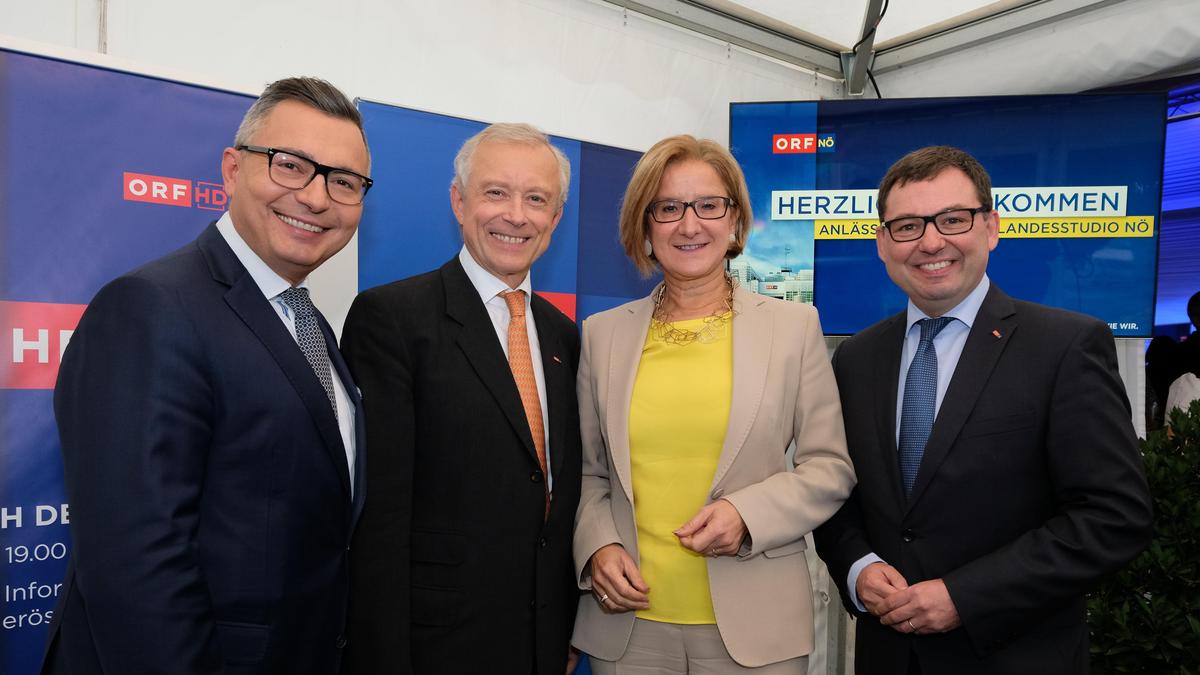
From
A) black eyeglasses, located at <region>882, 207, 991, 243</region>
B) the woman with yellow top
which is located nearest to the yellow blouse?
the woman with yellow top

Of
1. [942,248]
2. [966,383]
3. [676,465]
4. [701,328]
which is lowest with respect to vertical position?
[676,465]

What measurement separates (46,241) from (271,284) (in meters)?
1.07

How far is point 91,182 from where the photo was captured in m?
2.16

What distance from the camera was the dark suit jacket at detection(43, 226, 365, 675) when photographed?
1178 mm

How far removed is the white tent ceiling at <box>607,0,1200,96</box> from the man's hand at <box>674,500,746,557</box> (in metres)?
3.17

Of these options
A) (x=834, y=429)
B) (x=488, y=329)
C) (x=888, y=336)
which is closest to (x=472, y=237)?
(x=488, y=329)

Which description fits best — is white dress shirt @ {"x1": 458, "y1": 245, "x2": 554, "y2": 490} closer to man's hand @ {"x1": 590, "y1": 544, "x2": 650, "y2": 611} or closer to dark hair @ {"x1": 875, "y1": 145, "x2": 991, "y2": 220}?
man's hand @ {"x1": 590, "y1": 544, "x2": 650, "y2": 611}

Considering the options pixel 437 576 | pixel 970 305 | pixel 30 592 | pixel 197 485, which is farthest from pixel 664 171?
pixel 30 592

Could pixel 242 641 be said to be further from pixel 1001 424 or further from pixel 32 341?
pixel 1001 424

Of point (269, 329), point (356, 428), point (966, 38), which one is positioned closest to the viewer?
point (269, 329)

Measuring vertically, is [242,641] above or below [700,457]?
below

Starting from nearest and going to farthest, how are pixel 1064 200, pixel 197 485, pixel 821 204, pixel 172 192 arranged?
1. pixel 197 485
2. pixel 172 192
3. pixel 1064 200
4. pixel 821 204

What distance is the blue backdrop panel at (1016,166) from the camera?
3766 mm

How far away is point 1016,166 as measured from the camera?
12.7 ft
